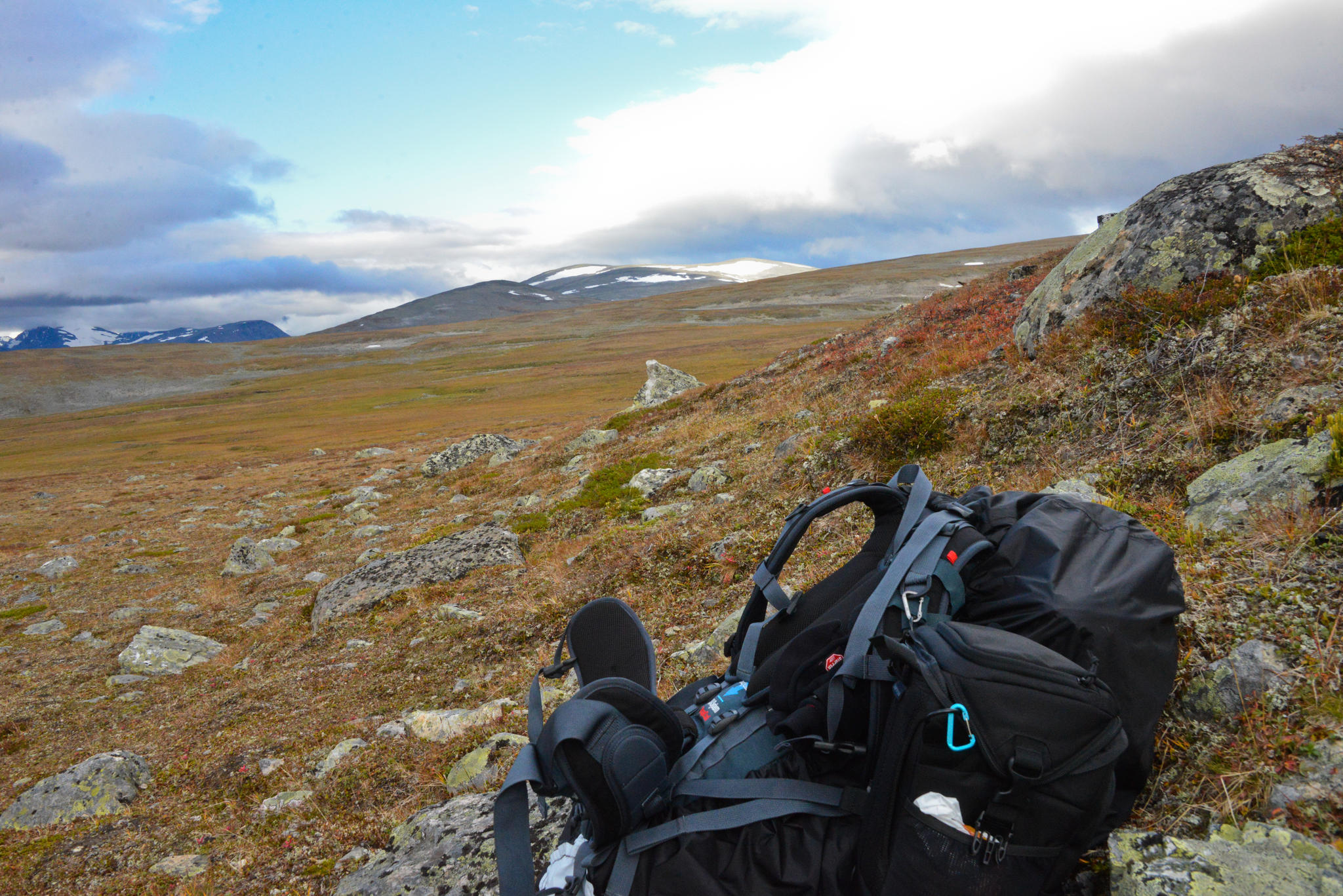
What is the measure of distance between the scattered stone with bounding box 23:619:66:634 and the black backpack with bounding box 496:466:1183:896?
54.5ft

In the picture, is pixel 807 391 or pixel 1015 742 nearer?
pixel 1015 742

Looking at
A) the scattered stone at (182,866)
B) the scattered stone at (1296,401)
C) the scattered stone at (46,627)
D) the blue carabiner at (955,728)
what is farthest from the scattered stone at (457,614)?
the scattered stone at (46,627)

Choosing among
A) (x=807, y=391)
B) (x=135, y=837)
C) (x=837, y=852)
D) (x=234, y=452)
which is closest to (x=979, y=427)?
(x=837, y=852)

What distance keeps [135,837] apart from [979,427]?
9.46 meters

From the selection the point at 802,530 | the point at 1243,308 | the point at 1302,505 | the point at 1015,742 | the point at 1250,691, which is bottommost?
the point at 1250,691

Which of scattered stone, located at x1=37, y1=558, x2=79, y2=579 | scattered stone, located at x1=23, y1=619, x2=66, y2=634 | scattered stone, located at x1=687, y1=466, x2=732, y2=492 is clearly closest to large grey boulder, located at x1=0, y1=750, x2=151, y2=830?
scattered stone, located at x1=687, y1=466, x2=732, y2=492

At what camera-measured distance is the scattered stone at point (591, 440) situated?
2150 centimetres

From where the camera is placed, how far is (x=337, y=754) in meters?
6.38

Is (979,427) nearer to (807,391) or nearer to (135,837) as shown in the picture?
(807,391)

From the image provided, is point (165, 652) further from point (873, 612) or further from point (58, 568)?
point (58, 568)

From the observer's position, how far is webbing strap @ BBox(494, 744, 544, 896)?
2441 mm

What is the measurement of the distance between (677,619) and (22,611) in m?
17.5

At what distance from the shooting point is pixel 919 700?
2.32 metres

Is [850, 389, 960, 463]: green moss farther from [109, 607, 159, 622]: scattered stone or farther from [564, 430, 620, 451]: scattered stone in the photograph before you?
[109, 607, 159, 622]: scattered stone
